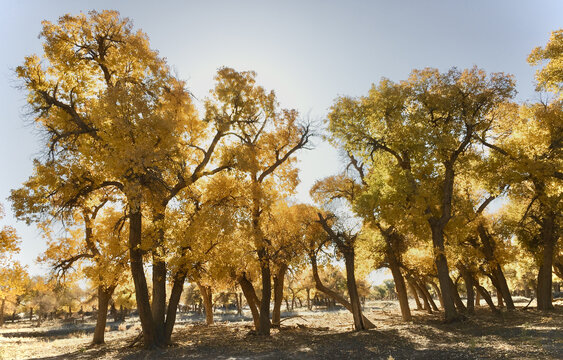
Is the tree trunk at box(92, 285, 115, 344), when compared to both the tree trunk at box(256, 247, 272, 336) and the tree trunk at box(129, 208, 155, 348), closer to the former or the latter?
the tree trunk at box(129, 208, 155, 348)

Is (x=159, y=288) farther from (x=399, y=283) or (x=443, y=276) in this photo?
(x=399, y=283)

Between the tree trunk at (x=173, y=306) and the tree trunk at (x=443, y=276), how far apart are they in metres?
12.9

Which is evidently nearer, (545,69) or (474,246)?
(545,69)

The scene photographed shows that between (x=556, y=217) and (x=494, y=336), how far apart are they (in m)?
14.5

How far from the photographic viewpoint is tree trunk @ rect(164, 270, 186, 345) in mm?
15414

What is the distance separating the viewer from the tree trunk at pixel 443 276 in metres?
17.0

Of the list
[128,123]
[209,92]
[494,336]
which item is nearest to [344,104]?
[209,92]

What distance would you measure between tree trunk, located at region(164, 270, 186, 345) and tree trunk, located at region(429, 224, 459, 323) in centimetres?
1290

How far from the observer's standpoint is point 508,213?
28.4 metres

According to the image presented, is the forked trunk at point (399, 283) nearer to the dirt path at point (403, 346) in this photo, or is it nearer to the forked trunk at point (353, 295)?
the forked trunk at point (353, 295)

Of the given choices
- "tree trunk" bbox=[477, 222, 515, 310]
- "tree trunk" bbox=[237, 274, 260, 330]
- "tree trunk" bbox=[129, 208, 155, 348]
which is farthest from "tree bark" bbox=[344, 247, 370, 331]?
"tree trunk" bbox=[477, 222, 515, 310]

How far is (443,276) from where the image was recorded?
17453 millimetres

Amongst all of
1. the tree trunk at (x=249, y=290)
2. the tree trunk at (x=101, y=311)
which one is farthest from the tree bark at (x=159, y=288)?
the tree trunk at (x=101, y=311)

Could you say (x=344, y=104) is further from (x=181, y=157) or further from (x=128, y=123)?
(x=128, y=123)
